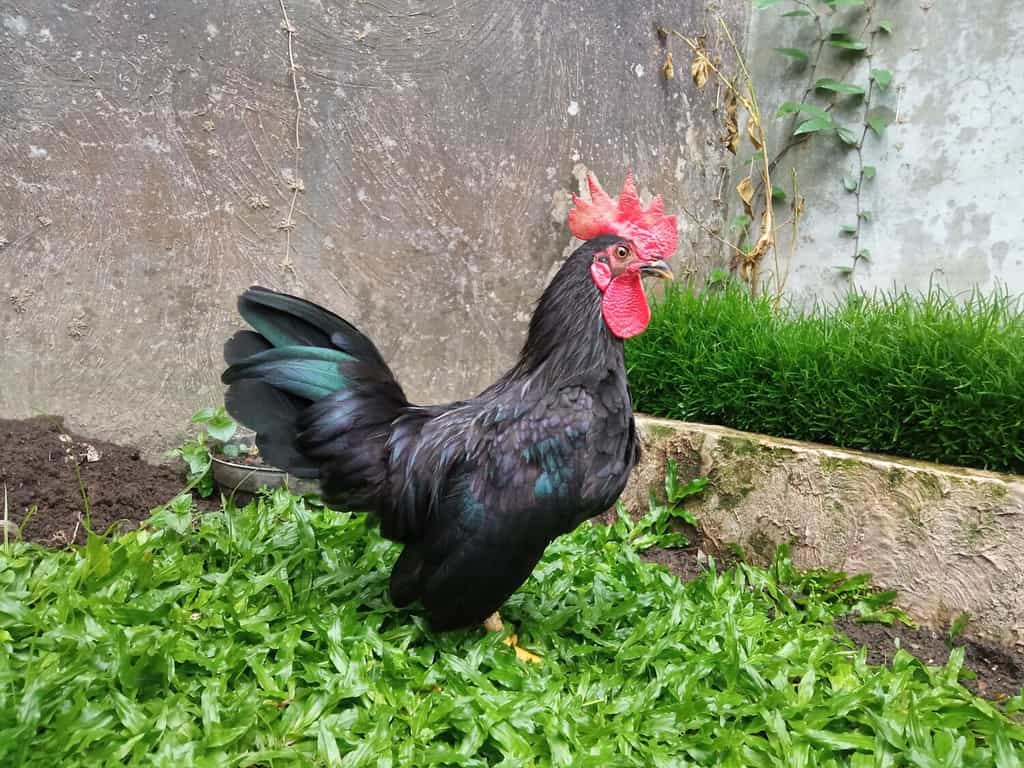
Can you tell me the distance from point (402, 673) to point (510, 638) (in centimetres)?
43

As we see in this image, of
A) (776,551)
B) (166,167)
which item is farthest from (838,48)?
(166,167)

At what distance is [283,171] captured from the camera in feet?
10.6

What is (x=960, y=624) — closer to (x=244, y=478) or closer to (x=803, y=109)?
(x=244, y=478)

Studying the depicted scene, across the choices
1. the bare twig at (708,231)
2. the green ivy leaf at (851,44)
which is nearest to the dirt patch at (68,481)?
the bare twig at (708,231)

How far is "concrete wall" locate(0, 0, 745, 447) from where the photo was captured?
2.86 m

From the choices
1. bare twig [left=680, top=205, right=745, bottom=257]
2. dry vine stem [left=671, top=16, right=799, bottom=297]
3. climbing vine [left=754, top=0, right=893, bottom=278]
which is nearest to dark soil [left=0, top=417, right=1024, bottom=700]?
dry vine stem [left=671, top=16, right=799, bottom=297]

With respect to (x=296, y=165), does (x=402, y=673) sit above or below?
below

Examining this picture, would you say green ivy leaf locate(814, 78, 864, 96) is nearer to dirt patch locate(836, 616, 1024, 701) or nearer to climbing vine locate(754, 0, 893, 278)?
climbing vine locate(754, 0, 893, 278)

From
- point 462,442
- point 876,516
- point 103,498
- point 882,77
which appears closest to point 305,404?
point 462,442

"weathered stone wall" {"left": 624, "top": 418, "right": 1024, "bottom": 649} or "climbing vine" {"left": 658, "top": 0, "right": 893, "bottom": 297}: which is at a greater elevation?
"climbing vine" {"left": 658, "top": 0, "right": 893, "bottom": 297}

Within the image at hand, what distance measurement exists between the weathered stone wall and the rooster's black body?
40.3 inches

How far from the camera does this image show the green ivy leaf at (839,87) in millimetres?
3879

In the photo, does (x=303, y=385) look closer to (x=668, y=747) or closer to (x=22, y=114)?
(x=668, y=747)

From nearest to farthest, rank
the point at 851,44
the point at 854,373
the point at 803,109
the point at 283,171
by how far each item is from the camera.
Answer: the point at 854,373 < the point at 283,171 < the point at 851,44 < the point at 803,109
